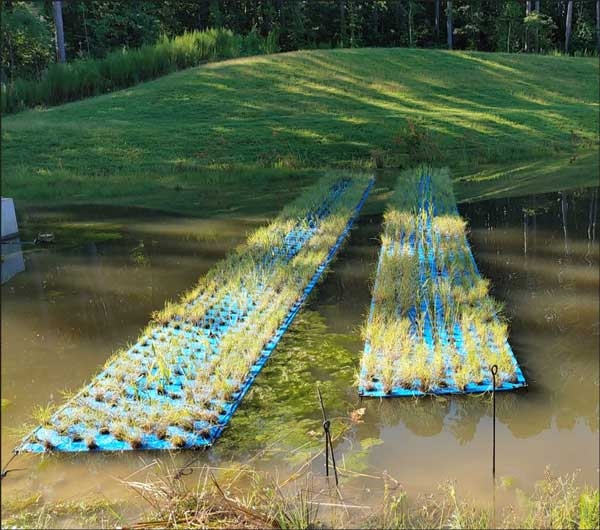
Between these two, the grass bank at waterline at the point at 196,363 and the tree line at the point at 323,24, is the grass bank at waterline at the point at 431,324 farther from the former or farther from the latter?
the tree line at the point at 323,24

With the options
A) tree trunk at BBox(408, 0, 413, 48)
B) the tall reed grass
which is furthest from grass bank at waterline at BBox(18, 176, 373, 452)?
tree trunk at BBox(408, 0, 413, 48)

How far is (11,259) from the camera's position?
317 inches

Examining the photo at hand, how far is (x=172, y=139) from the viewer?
15828 mm

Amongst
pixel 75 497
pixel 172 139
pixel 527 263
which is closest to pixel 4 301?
pixel 75 497

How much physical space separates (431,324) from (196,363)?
1.88 metres

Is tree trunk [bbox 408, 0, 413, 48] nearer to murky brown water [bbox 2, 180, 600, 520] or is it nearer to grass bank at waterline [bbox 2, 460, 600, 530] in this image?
murky brown water [bbox 2, 180, 600, 520]

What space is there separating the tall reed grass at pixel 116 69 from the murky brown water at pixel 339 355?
38.8 feet

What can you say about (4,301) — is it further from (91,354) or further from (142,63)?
(142,63)

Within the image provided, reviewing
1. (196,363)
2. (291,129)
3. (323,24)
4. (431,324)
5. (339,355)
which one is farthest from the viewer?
(323,24)

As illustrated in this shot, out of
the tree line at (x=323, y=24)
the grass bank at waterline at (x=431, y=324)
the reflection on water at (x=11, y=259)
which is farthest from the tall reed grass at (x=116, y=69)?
the grass bank at waterline at (x=431, y=324)

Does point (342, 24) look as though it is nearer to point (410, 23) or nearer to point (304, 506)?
point (410, 23)

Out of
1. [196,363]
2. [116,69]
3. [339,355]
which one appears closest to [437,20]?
[116,69]

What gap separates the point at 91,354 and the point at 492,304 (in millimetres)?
3292

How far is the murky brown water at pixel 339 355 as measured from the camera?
355 centimetres
